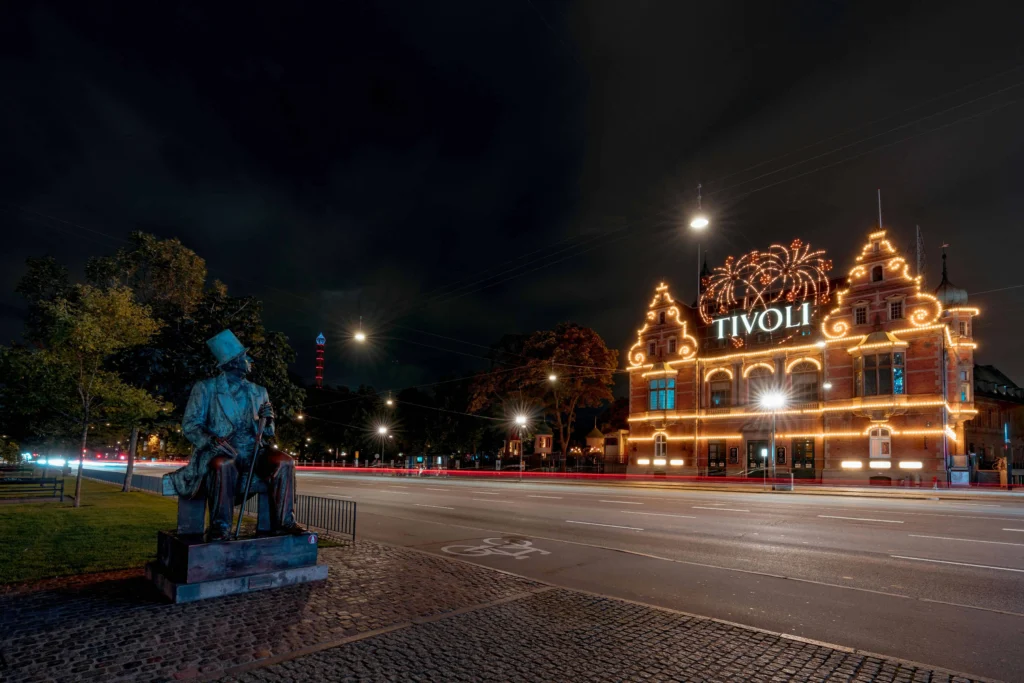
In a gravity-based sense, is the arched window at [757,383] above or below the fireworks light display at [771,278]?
below

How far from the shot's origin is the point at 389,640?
5.85 metres

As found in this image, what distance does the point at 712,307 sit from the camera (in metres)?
44.8

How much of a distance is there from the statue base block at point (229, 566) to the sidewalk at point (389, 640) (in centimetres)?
23

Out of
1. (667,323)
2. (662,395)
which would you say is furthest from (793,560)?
(667,323)

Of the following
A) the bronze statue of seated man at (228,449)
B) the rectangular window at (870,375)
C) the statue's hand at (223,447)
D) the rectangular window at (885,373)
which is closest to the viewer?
the bronze statue of seated man at (228,449)

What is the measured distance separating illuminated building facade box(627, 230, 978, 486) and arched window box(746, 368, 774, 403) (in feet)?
0.25

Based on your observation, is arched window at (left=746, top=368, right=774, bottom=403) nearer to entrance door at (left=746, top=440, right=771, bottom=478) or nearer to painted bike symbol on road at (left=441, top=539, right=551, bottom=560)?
entrance door at (left=746, top=440, right=771, bottom=478)

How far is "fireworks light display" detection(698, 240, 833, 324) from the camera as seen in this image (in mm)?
37344

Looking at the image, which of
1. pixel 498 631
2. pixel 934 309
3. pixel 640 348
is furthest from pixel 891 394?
pixel 498 631

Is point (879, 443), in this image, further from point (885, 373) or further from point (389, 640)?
point (389, 640)

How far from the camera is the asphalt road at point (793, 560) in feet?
22.1

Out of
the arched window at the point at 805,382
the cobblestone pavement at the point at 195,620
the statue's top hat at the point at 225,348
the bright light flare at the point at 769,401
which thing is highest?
the arched window at the point at 805,382

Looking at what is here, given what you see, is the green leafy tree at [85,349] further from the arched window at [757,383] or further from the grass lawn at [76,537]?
the arched window at [757,383]

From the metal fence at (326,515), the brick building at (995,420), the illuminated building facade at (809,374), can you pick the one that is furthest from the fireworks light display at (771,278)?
the metal fence at (326,515)
